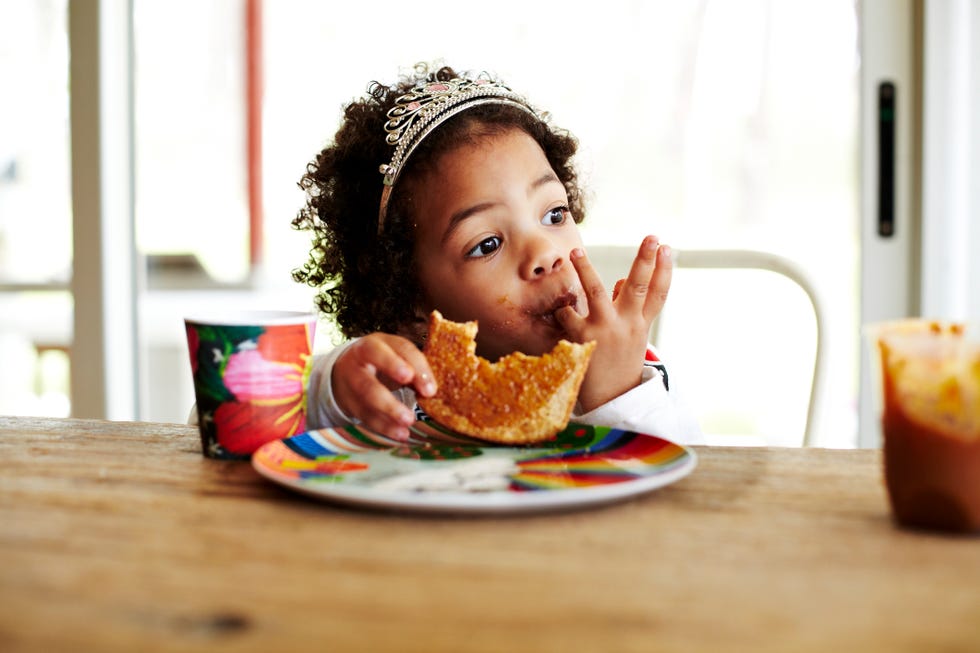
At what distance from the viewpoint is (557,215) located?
1485 mm

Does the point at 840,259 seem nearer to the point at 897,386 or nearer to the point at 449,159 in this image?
the point at 449,159

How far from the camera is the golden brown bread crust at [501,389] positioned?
0.94 metres

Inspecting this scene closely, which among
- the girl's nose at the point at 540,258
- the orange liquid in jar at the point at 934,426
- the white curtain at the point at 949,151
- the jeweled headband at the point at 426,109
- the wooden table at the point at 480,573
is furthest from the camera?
the white curtain at the point at 949,151

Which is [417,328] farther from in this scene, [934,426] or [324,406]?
[934,426]

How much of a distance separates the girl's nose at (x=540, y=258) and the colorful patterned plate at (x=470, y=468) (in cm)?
43

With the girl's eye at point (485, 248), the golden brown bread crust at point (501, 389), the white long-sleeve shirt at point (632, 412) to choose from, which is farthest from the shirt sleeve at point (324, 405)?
the girl's eye at point (485, 248)

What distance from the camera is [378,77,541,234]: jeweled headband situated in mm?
1545

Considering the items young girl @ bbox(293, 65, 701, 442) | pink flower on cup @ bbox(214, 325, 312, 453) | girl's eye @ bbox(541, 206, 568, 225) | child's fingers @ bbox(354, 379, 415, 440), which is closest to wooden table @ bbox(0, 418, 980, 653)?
pink flower on cup @ bbox(214, 325, 312, 453)

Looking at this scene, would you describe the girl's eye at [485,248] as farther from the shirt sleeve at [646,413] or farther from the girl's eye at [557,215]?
the shirt sleeve at [646,413]

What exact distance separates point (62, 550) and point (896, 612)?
522 mm

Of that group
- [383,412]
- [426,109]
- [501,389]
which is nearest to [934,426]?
[501,389]

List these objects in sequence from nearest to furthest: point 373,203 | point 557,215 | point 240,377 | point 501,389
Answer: point 240,377 → point 501,389 → point 557,215 → point 373,203

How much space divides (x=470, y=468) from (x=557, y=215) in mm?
777

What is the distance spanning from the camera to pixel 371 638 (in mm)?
436
